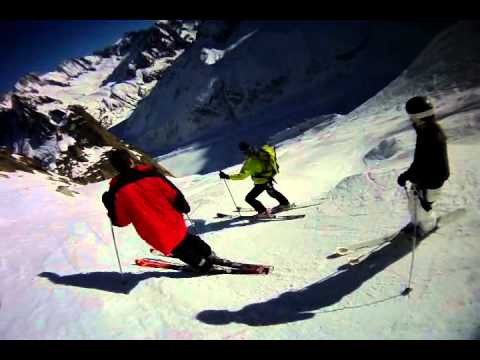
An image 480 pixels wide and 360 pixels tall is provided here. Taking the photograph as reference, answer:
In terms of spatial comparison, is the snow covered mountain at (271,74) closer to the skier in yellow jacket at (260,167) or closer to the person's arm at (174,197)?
the skier in yellow jacket at (260,167)

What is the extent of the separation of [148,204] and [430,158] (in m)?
3.19

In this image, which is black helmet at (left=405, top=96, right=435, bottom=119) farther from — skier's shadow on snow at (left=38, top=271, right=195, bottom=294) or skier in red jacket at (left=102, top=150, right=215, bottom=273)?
skier's shadow on snow at (left=38, top=271, right=195, bottom=294)

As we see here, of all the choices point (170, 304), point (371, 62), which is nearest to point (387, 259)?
point (170, 304)

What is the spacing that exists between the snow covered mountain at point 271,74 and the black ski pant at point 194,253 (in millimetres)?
44206

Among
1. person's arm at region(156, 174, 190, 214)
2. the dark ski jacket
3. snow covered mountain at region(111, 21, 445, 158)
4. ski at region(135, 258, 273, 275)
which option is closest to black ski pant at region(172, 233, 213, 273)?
ski at region(135, 258, 273, 275)

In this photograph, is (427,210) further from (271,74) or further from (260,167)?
(271,74)

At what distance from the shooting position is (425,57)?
22.0 meters

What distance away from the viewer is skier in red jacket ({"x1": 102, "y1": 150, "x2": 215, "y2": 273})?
4.55 m

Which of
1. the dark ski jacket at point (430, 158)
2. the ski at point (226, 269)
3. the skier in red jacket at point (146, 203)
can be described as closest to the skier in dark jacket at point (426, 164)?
the dark ski jacket at point (430, 158)

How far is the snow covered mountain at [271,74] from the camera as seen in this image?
54531mm

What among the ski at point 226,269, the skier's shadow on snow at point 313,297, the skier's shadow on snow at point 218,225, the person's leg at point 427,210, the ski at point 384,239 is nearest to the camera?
the skier's shadow on snow at point 313,297

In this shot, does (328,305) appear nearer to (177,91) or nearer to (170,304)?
(170,304)

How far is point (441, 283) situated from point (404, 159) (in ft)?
21.0

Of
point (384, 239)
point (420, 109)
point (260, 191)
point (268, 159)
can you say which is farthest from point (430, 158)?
point (260, 191)
